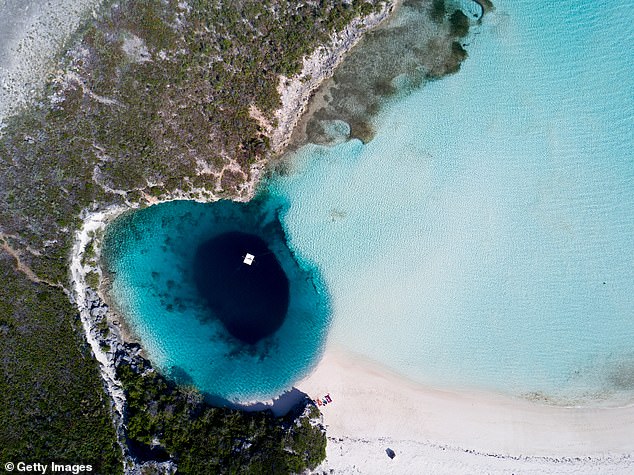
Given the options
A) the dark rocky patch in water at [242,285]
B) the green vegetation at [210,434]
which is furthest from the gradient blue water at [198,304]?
the green vegetation at [210,434]

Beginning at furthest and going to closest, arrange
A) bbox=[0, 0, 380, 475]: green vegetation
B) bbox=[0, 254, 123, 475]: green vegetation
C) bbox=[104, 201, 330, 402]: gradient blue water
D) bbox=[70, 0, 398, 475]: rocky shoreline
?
1. bbox=[104, 201, 330, 402]: gradient blue water
2. bbox=[70, 0, 398, 475]: rocky shoreline
3. bbox=[0, 0, 380, 475]: green vegetation
4. bbox=[0, 254, 123, 475]: green vegetation

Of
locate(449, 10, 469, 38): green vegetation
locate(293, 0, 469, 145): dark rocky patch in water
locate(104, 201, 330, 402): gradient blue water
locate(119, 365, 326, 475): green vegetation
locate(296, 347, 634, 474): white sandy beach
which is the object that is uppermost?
locate(449, 10, 469, 38): green vegetation

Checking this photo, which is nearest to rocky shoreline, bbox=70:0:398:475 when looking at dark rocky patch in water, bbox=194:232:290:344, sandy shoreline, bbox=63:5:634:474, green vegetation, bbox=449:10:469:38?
sandy shoreline, bbox=63:5:634:474

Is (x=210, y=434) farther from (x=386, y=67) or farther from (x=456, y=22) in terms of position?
(x=456, y=22)

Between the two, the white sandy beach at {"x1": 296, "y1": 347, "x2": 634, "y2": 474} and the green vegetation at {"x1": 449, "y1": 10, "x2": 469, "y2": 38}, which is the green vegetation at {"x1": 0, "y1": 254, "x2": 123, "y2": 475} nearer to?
the white sandy beach at {"x1": 296, "y1": 347, "x2": 634, "y2": 474}

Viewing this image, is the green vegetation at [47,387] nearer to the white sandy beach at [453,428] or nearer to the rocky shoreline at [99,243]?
the rocky shoreline at [99,243]

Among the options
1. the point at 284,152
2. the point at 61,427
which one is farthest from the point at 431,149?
the point at 61,427
